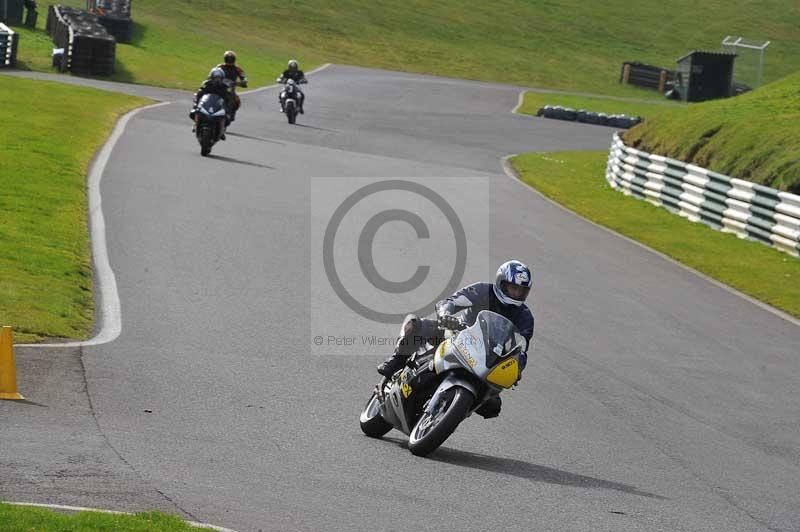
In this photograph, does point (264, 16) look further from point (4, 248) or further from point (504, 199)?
point (4, 248)

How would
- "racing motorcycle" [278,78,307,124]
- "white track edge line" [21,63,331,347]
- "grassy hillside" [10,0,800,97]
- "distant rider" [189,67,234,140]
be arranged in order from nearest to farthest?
1. "white track edge line" [21,63,331,347]
2. "distant rider" [189,67,234,140]
3. "racing motorcycle" [278,78,307,124]
4. "grassy hillside" [10,0,800,97]

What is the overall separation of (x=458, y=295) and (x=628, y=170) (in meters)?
20.6

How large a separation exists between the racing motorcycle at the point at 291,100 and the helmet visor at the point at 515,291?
27.5 m

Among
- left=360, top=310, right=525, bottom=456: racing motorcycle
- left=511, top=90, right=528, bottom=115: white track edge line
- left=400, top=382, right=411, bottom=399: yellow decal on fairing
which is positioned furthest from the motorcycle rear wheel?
left=511, top=90, right=528, bottom=115: white track edge line


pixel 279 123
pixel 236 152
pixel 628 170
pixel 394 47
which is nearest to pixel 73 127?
pixel 236 152

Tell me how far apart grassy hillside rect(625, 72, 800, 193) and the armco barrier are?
0.91m

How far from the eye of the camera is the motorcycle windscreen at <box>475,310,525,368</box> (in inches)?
342

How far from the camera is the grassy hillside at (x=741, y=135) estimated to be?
25.0 meters

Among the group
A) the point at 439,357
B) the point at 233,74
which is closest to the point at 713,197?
the point at 233,74

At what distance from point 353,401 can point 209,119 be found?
49.4ft

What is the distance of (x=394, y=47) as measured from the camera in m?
74.2

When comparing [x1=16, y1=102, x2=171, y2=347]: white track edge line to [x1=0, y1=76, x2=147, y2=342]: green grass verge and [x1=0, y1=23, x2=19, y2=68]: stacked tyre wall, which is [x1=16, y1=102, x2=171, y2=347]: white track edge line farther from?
[x1=0, y1=23, x2=19, y2=68]: stacked tyre wall

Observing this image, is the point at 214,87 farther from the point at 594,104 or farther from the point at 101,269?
the point at 594,104

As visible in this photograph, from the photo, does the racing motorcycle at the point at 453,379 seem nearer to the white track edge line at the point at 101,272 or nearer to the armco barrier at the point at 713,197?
the white track edge line at the point at 101,272
